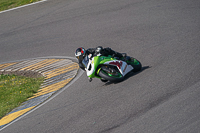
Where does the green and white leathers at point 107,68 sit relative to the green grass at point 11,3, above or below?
below

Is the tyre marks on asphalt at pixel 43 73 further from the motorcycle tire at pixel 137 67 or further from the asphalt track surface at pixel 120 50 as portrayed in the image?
the motorcycle tire at pixel 137 67

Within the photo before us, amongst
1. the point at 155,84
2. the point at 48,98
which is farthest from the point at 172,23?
the point at 48,98

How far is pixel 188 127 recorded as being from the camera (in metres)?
4.74

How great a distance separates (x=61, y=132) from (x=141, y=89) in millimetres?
2121

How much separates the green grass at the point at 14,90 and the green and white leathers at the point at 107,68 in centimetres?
239

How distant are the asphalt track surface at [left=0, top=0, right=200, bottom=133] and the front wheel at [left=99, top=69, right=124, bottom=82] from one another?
17cm

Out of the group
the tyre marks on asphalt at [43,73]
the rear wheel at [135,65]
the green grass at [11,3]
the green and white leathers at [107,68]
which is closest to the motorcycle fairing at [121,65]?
the green and white leathers at [107,68]

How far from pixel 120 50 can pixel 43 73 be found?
2.87 m

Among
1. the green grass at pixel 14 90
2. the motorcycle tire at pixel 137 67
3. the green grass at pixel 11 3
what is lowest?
the green grass at pixel 14 90

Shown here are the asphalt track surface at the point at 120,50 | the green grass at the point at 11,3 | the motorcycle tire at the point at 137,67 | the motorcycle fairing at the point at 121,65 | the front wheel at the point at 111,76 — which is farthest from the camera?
the green grass at the point at 11,3

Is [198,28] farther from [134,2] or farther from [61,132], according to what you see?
[61,132]

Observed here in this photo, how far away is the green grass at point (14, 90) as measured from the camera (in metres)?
8.61

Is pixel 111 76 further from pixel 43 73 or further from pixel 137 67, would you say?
pixel 43 73

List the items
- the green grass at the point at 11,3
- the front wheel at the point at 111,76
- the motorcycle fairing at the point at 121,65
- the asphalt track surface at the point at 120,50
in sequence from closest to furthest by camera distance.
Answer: the asphalt track surface at the point at 120,50 < the front wheel at the point at 111,76 < the motorcycle fairing at the point at 121,65 < the green grass at the point at 11,3
